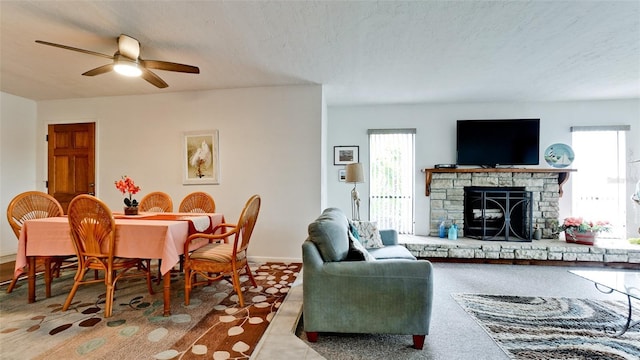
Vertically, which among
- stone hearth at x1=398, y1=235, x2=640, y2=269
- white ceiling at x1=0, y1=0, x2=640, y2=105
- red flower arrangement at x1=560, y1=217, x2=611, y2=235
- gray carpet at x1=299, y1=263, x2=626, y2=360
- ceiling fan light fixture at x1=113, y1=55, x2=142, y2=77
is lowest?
gray carpet at x1=299, y1=263, x2=626, y2=360

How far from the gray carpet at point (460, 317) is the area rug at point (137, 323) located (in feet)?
1.80

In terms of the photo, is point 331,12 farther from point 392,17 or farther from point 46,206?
point 46,206

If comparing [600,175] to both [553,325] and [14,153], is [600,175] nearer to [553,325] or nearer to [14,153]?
[553,325]

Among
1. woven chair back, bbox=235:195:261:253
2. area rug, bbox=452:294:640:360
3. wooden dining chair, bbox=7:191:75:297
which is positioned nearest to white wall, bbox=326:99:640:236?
area rug, bbox=452:294:640:360

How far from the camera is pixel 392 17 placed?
211 cm

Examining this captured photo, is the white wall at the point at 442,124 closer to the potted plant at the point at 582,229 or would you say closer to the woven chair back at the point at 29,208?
the potted plant at the point at 582,229

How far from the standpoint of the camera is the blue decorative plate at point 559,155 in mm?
4199

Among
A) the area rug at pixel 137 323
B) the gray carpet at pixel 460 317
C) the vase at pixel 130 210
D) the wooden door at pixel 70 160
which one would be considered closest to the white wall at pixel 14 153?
the wooden door at pixel 70 160

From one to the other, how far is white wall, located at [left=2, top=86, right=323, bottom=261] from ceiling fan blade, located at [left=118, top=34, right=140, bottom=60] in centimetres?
144

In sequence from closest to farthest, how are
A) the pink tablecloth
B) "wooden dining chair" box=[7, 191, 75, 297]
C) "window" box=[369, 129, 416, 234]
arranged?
the pink tablecloth, "wooden dining chair" box=[7, 191, 75, 297], "window" box=[369, 129, 416, 234]

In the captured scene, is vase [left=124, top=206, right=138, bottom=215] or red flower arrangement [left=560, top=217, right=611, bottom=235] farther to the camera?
red flower arrangement [left=560, top=217, right=611, bottom=235]

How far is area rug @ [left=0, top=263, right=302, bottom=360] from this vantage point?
1.70 meters

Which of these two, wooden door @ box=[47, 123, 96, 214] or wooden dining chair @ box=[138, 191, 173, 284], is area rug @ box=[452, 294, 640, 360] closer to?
wooden dining chair @ box=[138, 191, 173, 284]

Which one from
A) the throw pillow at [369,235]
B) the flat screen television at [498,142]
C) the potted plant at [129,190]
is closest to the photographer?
the potted plant at [129,190]
